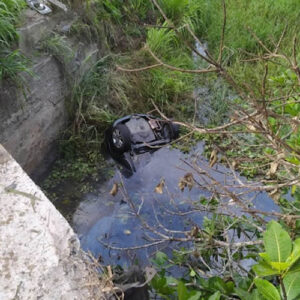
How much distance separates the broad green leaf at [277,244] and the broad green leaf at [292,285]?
48mm

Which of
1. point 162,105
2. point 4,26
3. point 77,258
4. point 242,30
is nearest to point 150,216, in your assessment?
point 162,105

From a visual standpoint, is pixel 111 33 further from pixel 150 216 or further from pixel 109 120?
pixel 150 216

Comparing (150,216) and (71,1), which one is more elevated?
(71,1)

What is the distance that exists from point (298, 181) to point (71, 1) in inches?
153

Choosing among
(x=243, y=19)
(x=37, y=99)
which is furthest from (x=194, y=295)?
(x=243, y=19)

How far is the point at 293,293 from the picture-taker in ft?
3.59

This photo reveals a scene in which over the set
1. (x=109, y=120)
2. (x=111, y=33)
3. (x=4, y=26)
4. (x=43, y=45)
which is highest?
(x=4, y=26)

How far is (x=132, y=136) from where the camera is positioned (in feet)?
13.6

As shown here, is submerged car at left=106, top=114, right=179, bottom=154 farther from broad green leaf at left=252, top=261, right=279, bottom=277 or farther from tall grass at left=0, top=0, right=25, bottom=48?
broad green leaf at left=252, top=261, right=279, bottom=277

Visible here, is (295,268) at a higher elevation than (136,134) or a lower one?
higher

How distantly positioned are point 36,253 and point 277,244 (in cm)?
79

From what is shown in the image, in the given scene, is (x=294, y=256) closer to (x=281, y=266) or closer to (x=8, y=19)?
(x=281, y=266)

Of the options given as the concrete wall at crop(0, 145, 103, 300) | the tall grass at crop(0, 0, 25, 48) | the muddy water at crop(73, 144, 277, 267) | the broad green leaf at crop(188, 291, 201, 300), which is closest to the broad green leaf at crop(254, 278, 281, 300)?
the broad green leaf at crop(188, 291, 201, 300)

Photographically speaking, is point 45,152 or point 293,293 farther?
point 45,152
